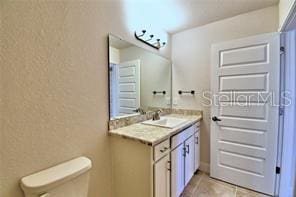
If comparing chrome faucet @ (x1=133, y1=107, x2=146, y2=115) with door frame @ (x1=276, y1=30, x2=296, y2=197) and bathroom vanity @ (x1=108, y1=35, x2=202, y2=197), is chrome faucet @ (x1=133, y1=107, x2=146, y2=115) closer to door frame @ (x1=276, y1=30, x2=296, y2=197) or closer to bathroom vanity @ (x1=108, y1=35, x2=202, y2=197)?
bathroom vanity @ (x1=108, y1=35, x2=202, y2=197)

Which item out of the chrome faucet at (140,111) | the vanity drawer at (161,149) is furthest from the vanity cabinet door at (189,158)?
the chrome faucet at (140,111)

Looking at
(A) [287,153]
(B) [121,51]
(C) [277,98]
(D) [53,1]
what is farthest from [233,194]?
(D) [53,1]

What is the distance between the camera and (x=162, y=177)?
1.45m

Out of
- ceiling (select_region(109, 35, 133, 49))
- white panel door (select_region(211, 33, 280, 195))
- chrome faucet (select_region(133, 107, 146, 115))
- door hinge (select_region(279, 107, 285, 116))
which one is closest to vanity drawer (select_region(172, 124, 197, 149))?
white panel door (select_region(211, 33, 280, 195))

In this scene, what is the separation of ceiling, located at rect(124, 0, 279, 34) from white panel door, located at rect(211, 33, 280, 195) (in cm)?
41

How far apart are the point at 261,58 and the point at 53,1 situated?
2155 millimetres

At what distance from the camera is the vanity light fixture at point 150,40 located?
1.98 meters

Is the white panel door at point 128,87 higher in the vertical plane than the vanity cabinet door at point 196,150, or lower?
higher

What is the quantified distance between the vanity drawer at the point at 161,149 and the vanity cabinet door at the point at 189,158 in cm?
49

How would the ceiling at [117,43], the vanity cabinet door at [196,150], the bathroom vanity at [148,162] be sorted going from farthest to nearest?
the vanity cabinet door at [196,150], the ceiling at [117,43], the bathroom vanity at [148,162]

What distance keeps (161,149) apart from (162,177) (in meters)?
0.27

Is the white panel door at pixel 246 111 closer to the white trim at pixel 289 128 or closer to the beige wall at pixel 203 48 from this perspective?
the white trim at pixel 289 128

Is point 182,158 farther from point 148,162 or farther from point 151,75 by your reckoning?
point 151,75

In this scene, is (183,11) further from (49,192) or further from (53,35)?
(49,192)
